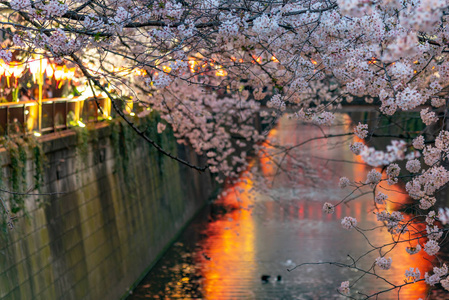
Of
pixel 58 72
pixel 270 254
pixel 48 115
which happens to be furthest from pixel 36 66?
pixel 270 254

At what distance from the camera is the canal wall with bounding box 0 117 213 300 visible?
9.39m

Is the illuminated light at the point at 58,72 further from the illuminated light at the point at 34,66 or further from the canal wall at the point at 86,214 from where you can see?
the illuminated light at the point at 34,66

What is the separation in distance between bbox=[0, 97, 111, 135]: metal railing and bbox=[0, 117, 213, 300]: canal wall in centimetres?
23

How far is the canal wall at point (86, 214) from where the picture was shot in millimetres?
9391

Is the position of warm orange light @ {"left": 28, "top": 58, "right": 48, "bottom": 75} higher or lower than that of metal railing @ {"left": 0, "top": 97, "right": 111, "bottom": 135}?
higher

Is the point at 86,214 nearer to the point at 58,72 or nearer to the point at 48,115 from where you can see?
the point at 48,115

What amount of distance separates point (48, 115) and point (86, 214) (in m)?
2.25

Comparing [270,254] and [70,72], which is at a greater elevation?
[70,72]

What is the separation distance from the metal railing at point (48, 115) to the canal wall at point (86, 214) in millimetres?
226

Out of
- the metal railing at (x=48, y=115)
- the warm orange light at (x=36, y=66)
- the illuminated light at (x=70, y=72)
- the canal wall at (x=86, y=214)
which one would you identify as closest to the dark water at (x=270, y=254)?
the canal wall at (x=86, y=214)

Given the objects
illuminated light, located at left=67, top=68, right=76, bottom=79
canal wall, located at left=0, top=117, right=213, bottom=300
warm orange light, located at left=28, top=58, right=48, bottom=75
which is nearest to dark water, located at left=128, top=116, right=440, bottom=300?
canal wall, located at left=0, top=117, right=213, bottom=300

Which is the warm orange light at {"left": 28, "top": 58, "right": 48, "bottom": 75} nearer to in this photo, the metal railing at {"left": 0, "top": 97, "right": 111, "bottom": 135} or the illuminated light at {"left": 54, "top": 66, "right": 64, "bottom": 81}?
the metal railing at {"left": 0, "top": 97, "right": 111, "bottom": 135}

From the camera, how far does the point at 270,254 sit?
55.6 ft

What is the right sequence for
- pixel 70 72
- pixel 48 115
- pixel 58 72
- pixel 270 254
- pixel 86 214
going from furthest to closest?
pixel 270 254 < pixel 70 72 < pixel 86 214 < pixel 58 72 < pixel 48 115
